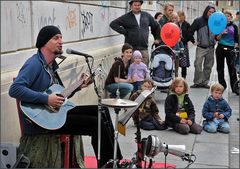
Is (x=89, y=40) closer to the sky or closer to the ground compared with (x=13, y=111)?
closer to the sky

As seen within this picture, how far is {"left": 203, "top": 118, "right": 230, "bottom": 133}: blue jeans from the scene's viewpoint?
6074 mm

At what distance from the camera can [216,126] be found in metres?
6.12

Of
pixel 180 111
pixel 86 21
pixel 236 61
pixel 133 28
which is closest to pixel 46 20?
pixel 86 21

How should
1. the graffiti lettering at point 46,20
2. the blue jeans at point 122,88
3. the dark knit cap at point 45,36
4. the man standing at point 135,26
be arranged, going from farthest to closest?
the man standing at point 135,26 < the blue jeans at point 122,88 < the graffiti lettering at point 46,20 < the dark knit cap at point 45,36

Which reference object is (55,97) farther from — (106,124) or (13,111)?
(13,111)

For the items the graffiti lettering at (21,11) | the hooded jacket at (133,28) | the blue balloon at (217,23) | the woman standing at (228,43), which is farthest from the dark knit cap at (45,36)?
the woman standing at (228,43)

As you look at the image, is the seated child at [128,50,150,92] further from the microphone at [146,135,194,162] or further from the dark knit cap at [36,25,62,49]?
the microphone at [146,135,194,162]

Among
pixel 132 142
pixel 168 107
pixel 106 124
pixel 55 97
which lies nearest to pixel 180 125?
pixel 168 107

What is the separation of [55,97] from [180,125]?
280cm

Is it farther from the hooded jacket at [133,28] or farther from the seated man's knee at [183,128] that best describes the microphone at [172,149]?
the hooded jacket at [133,28]

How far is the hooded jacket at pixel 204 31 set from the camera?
9.05m

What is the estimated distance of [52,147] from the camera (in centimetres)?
377

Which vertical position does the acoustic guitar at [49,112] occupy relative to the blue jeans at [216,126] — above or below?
above

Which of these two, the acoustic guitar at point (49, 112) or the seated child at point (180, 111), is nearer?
the acoustic guitar at point (49, 112)
